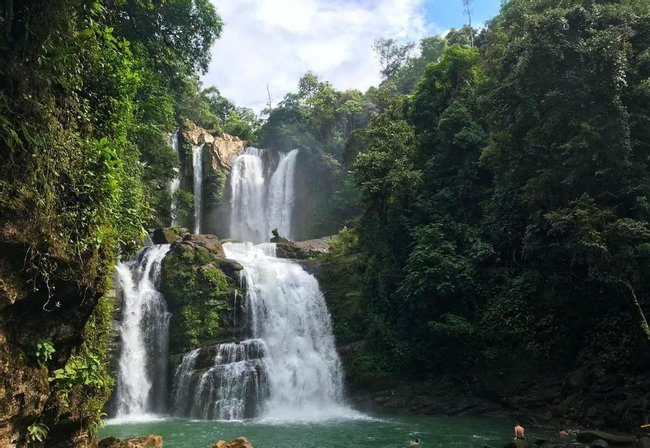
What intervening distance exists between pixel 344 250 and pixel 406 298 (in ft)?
22.4

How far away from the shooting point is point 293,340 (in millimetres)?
20641

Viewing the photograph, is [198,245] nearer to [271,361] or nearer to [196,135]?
[271,361]

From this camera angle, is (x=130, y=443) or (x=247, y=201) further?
(x=247, y=201)

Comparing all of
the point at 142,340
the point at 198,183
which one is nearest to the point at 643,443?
the point at 142,340

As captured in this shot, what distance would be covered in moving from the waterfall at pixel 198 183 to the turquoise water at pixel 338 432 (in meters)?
17.6

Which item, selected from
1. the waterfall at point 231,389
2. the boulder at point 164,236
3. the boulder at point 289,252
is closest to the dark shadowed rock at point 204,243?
the boulder at point 164,236

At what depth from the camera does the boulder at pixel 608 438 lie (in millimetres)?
11422

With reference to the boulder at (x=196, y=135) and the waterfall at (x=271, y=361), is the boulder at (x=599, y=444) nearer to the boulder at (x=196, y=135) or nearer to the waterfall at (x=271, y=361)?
the waterfall at (x=271, y=361)

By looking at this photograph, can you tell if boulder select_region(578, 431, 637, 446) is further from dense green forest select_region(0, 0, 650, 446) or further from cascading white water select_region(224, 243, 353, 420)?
cascading white water select_region(224, 243, 353, 420)

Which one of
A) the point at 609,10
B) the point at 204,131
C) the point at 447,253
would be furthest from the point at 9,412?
the point at 204,131

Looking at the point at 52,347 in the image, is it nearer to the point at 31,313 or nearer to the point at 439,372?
the point at 31,313

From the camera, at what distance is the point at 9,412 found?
17.9 feet

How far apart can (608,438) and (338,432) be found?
725 centimetres

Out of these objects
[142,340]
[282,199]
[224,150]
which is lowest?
[142,340]
